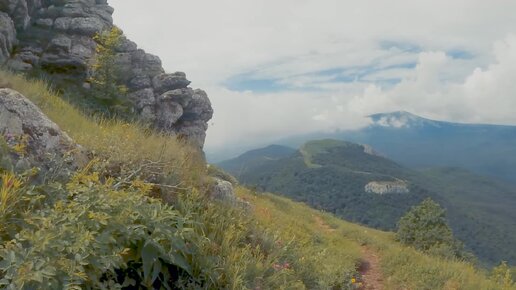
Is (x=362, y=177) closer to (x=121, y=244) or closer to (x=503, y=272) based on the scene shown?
(x=503, y=272)

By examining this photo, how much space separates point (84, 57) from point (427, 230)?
A: 77.5ft

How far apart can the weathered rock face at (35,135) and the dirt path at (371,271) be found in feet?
29.8

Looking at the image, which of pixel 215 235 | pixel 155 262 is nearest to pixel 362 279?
pixel 215 235

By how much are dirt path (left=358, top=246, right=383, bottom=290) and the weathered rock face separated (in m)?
9.08

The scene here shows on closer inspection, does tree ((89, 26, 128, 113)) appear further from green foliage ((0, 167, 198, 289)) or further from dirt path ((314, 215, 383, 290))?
green foliage ((0, 167, 198, 289))

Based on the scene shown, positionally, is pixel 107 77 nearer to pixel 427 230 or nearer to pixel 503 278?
pixel 503 278

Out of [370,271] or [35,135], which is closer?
[35,135]

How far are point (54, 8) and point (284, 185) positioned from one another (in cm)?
15952

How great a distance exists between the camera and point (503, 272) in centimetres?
1322

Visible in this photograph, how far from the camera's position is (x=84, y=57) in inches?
896

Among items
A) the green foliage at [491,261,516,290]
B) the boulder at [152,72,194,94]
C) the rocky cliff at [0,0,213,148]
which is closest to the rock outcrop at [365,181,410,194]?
the boulder at [152,72,194,94]

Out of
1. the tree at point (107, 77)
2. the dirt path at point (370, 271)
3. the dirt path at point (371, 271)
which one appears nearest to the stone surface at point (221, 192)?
the dirt path at point (370, 271)

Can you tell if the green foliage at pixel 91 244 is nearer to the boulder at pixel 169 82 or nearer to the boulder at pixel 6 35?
the boulder at pixel 6 35

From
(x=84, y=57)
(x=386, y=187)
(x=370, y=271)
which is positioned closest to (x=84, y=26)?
(x=84, y=57)
